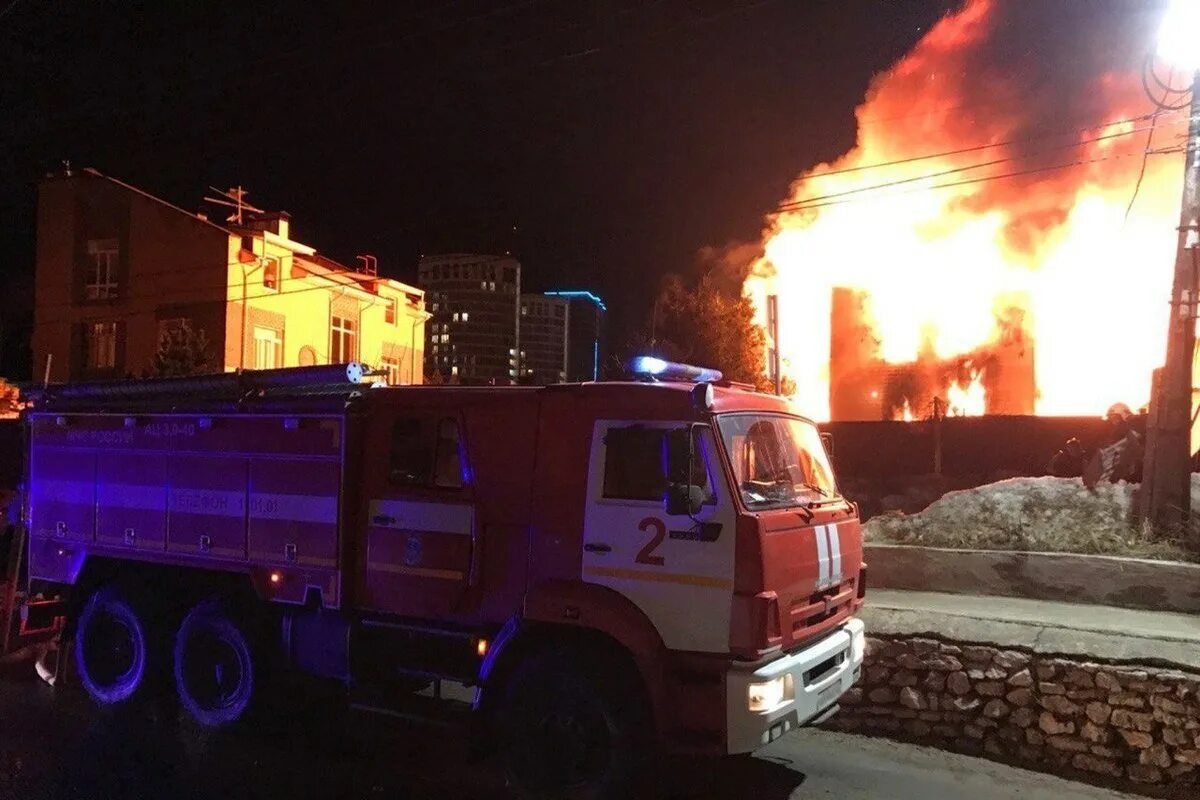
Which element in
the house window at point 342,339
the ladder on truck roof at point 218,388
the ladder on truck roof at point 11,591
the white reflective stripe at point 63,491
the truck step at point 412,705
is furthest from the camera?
the house window at point 342,339

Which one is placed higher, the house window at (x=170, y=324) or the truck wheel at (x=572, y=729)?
the house window at (x=170, y=324)

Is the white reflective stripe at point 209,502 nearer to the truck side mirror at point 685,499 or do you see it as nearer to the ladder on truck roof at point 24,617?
the ladder on truck roof at point 24,617

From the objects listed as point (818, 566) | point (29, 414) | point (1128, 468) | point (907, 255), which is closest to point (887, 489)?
point (907, 255)

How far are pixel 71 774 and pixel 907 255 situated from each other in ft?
78.6

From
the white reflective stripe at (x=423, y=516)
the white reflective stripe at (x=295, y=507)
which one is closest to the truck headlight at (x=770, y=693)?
the white reflective stripe at (x=423, y=516)

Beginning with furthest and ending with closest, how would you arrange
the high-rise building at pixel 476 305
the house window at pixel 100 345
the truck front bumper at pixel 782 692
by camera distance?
the high-rise building at pixel 476 305
the house window at pixel 100 345
the truck front bumper at pixel 782 692

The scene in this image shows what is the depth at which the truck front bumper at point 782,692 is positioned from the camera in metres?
4.74

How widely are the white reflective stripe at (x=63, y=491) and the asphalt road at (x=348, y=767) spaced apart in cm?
197

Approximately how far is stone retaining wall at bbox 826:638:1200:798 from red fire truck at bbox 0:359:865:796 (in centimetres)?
121

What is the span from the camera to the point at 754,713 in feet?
15.6

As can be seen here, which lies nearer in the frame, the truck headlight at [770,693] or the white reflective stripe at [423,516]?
the truck headlight at [770,693]

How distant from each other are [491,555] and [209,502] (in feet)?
9.85

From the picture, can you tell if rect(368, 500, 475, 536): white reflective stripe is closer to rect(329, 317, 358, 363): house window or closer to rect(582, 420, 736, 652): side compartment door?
rect(582, 420, 736, 652): side compartment door

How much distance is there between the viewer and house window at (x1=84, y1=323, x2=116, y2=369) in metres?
30.5
